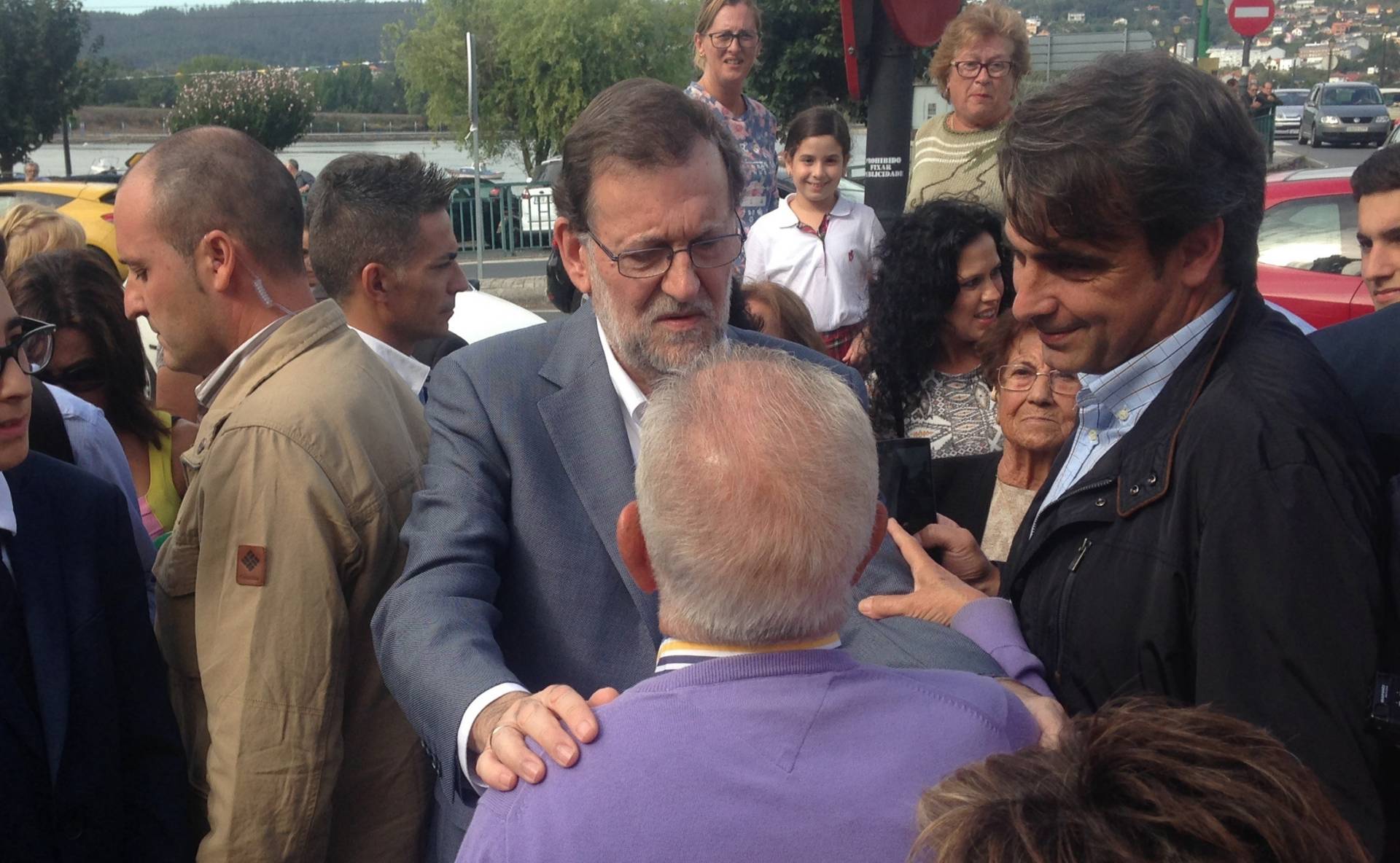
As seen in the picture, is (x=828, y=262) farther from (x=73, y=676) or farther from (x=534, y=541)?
(x=73, y=676)

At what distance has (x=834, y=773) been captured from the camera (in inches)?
49.4

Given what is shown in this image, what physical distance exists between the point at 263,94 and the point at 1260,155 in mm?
40131

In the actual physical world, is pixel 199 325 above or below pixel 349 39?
below

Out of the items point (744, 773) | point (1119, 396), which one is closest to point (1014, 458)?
point (1119, 396)

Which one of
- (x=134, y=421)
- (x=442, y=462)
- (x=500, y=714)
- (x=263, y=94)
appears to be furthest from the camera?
(x=263, y=94)

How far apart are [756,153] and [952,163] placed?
4.24 ft

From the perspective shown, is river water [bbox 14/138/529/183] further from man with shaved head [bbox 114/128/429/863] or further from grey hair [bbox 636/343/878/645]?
grey hair [bbox 636/343/878/645]

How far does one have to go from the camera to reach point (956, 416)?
391cm

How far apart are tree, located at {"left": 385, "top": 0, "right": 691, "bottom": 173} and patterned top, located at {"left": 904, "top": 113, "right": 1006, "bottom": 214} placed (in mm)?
28213

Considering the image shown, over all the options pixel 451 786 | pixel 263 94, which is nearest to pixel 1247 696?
pixel 451 786

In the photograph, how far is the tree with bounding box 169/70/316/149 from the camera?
3509 cm

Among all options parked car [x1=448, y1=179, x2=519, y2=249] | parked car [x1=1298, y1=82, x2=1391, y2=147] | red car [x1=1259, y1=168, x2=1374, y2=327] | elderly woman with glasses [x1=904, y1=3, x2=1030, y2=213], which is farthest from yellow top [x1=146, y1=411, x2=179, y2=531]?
parked car [x1=1298, y1=82, x2=1391, y2=147]

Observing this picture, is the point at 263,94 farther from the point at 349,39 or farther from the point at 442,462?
the point at 349,39

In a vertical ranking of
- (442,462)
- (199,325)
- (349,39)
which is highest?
(349,39)
